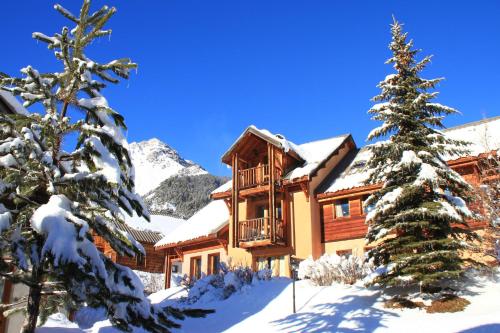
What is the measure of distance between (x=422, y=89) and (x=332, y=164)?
31.7ft

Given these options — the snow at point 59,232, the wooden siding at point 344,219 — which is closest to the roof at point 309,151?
the wooden siding at point 344,219

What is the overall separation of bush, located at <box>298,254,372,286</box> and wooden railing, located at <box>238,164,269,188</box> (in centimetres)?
718

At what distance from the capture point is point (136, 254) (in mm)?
8867

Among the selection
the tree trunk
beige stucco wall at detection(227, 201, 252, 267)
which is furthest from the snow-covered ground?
beige stucco wall at detection(227, 201, 252, 267)

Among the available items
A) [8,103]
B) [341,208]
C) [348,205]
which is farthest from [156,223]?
[8,103]

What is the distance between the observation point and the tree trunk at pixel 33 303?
7.67 meters

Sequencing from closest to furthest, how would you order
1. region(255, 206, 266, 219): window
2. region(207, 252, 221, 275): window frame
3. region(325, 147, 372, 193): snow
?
region(325, 147, 372, 193): snow
region(255, 206, 266, 219): window
region(207, 252, 221, 275): window frame

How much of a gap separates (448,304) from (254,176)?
13.3m

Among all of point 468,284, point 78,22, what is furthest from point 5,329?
point 468,284

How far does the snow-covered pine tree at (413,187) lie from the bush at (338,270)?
6.50 feet

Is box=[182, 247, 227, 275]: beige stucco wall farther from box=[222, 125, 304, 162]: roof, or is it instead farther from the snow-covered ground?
the snow-covered ground

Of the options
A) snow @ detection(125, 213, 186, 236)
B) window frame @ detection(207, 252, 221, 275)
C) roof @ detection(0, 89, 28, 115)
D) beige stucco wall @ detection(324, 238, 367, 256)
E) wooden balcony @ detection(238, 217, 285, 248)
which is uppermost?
roof @ detection(0, 89, 28, 115)

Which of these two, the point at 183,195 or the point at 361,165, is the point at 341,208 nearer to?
the point at 361,165

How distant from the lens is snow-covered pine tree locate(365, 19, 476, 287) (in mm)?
13484
